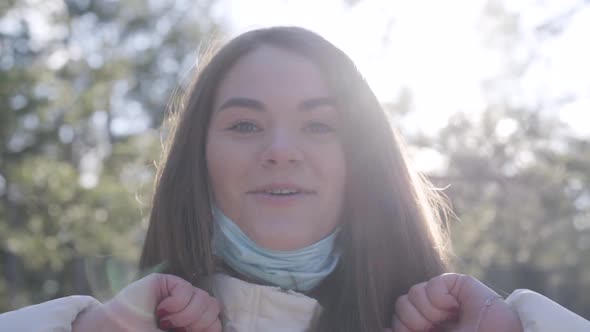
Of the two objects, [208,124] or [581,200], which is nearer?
[208,124]

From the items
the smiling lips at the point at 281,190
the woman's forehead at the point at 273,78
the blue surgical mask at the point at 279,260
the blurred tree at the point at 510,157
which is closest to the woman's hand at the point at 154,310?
the blue surgical mask at the point at 279,260

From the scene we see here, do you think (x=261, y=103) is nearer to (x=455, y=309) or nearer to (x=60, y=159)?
(x=455, y=309)

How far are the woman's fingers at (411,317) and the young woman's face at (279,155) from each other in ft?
0.91

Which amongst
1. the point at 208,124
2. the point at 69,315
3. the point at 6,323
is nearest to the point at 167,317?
the point at 69,315

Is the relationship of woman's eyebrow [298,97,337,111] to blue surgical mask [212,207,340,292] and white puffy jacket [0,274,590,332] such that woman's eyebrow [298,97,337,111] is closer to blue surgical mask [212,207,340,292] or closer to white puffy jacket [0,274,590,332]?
blue surgical mask [212,207,340,292]

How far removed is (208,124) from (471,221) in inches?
398

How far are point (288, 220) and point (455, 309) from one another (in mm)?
449

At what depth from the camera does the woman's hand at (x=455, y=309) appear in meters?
1.59

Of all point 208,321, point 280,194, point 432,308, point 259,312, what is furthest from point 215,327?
point 432,308

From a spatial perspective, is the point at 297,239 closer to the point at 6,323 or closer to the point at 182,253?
the point at 182,253

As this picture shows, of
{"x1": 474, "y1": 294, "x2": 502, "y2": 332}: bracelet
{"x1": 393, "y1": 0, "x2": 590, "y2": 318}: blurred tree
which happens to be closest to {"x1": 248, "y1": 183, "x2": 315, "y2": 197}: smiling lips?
{"x1": 474, "y1": 294, "x2": 502, "y2": 332}: bracelet

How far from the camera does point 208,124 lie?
2023 millimetres

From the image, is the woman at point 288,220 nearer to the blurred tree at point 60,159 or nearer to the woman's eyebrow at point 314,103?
the woman's eyebrow at point 314,103

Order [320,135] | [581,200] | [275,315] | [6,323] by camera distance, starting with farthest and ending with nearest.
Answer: [581,200] → [320,135] → [275,315] → [6,323]
